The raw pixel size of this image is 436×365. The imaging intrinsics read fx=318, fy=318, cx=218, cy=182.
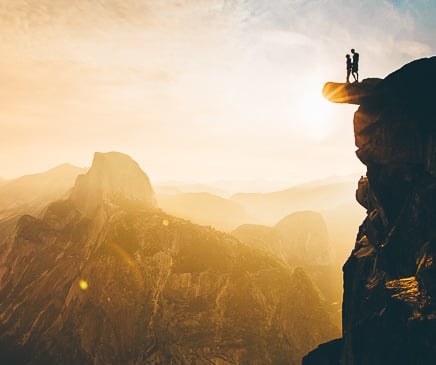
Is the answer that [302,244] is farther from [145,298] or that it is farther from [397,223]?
[397,223]

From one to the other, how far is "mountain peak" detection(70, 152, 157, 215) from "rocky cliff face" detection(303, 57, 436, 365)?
10055 centimetres

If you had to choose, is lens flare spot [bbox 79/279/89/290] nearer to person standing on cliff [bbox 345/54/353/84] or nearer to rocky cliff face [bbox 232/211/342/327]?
person standing on cliff [bbox 345/54/353/84]

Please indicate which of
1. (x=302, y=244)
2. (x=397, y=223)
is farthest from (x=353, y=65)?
(x=302, y=244)

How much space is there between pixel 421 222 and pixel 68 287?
86.5m

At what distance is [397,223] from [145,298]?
67919mm

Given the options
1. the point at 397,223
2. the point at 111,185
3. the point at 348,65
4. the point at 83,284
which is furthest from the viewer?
the point at 111,185

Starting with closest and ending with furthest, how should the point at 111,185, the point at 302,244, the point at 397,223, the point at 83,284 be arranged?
the point at 397,223, the point at 83,284, the point at 111,185, the point at 302,244

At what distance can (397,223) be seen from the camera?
23797 millimetres

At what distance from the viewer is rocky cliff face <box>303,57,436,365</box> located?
17906mm

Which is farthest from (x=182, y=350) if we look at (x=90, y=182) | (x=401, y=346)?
(x=90, y=182)

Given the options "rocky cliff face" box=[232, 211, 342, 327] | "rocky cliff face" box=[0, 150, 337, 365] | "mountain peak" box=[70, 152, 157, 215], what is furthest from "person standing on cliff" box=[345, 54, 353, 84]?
"rocky cliff face" box=[232, 211, 342, 327]

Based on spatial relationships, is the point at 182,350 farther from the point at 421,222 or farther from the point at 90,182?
the point at 90,182

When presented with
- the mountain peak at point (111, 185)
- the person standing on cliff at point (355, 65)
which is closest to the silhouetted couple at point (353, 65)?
the person standing on cliff at point (355, 65)

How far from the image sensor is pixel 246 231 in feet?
540
